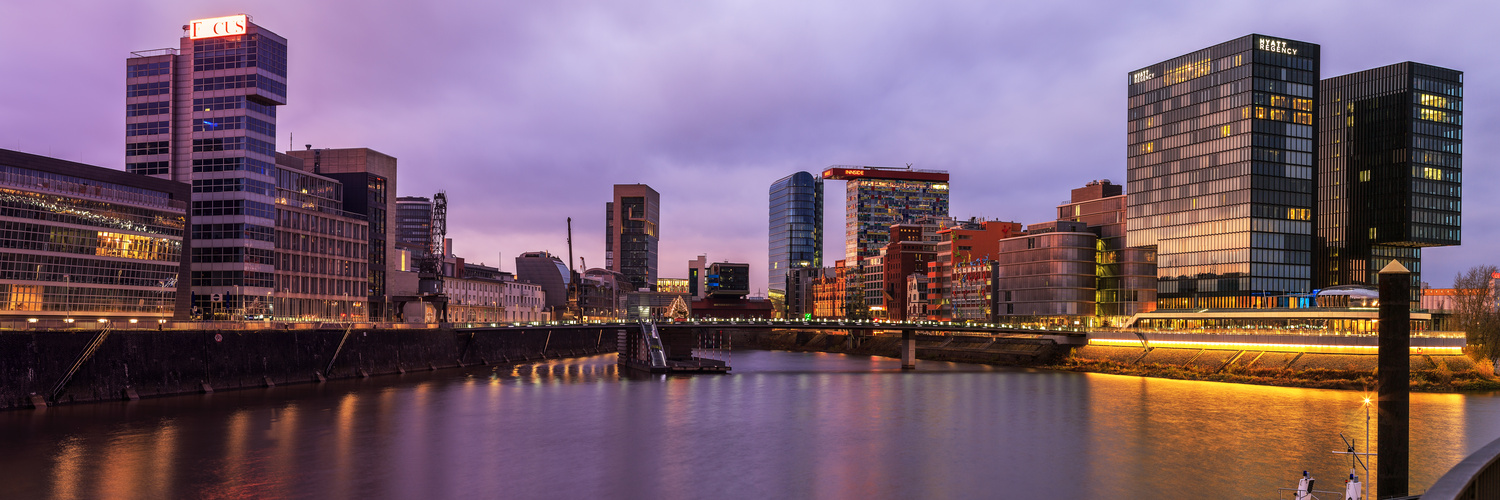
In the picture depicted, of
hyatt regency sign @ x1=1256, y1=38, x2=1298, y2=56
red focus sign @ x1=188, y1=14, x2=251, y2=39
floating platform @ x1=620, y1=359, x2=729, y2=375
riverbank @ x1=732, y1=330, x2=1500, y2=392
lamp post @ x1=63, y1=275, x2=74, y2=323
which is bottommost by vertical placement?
floating platform @ x1=620, y1=359, x2=729, y2=375

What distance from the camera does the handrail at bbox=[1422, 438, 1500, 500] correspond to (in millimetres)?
23531

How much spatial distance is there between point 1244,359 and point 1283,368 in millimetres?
8208

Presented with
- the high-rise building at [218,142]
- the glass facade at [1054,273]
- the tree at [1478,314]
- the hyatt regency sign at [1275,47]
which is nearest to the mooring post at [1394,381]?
the tree at [1478,314]

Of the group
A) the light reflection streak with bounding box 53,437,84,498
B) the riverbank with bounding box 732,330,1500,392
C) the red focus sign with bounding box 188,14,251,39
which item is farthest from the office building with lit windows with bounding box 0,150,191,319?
the riverbank with bounding box 732,330,1500,392

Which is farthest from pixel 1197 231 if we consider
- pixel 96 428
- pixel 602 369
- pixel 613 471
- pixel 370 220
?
pixel 96 428

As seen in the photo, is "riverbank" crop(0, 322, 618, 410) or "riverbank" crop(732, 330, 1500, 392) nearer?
"riverbank" crop(0, 322, 618, 410)

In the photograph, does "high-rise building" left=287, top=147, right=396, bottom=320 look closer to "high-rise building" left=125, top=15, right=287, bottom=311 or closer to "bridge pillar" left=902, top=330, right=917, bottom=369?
"high-rise building" left=125, top=15, right=287, bottom=311

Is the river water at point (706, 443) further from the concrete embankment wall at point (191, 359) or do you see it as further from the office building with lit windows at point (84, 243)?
the office building with lit windows at point (84, 243)

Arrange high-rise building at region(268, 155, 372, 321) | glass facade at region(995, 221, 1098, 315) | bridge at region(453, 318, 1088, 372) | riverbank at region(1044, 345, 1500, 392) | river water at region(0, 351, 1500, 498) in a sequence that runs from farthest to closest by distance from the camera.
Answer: glass facade at region(995, 221, 1098, 315) → bridge at region(453, 318, 1088, 372) → high-rise building at region(268, 155, 372, 321) → riverbank at region(1044, 345, 1500, 392) → river water at region(0, 351, 1500, 498)

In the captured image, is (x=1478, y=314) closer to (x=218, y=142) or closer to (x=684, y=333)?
(x=684, y=333)

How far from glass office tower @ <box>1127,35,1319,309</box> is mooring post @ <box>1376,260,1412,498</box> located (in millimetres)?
161438

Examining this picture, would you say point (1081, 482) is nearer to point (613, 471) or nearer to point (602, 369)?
point (613, 471)

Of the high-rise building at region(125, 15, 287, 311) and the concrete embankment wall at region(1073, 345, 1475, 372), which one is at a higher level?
the high-rise building at region(125, 15, 287, 311)

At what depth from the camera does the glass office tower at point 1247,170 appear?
182375 millimetres
